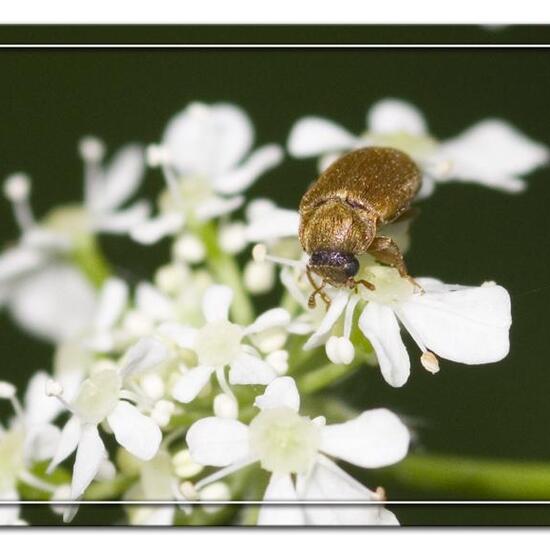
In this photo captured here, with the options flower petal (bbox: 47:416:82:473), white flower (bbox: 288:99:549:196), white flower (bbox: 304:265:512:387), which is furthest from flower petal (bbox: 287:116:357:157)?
flower petal (bbox: 47:416:82:473)

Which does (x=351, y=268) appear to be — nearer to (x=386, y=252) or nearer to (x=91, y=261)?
(x=386, y=252)

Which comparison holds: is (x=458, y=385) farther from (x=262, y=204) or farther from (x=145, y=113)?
(x=145, y=113)

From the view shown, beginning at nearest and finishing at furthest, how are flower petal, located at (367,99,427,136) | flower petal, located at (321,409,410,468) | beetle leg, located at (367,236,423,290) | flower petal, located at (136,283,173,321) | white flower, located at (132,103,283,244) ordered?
1. flower petal, located at (321,409,410,468)
2. beetle leg, located at (367,236,423,290)
3. flower petal, located at (136,283,173,321)
4. white flower, located at (132,103,283,244)
5. flower petal, located at (367,99,427,136)

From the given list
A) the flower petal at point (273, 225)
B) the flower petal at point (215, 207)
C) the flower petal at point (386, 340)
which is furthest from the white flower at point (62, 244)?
the flower petal at point (386, 340)

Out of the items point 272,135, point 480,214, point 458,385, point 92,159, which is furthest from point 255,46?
point 458,385

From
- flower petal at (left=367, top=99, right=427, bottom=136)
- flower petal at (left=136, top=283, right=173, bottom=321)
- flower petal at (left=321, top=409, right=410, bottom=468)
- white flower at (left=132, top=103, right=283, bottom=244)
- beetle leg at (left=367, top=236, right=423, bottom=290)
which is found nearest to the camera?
flower petal at (left=321, top=409, right=410, bottom=468)

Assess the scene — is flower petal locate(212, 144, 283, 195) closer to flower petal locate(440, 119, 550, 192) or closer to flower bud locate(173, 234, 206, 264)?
flower bud locate(173, 234, 206, 264)
